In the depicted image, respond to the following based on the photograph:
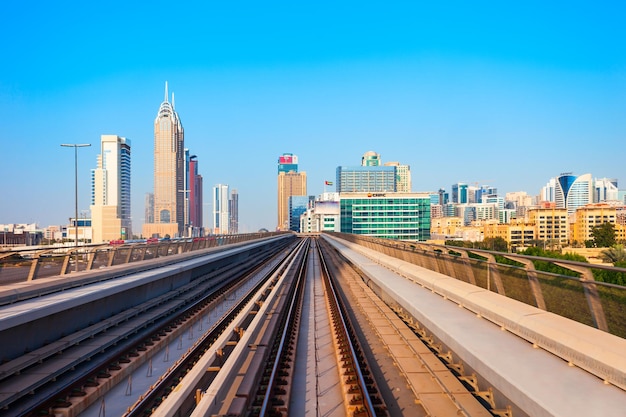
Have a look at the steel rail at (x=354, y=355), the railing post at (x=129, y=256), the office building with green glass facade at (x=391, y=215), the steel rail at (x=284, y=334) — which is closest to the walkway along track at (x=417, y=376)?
the steel rail at (x=354, y=355)

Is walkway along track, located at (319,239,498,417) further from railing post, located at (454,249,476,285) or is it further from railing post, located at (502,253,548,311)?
railing post, located at (454,249,476,285)

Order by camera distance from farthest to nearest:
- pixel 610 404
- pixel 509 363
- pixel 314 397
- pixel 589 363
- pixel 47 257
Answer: pixel 47 257, pixel 314 397, pixel 509 363, pixel 589 363, pixel 610 404

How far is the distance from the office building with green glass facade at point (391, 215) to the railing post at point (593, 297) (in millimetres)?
119185

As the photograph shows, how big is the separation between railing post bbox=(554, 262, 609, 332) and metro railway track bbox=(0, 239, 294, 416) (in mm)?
8274

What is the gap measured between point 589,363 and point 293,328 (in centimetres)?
1026

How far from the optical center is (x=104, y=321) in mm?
14055

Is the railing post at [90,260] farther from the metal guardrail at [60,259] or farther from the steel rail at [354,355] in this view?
the steel rail at [354,355]

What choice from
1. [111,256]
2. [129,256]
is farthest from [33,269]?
[129,256]

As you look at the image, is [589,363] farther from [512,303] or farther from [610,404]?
[512,303]

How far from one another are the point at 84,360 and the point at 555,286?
393 inches

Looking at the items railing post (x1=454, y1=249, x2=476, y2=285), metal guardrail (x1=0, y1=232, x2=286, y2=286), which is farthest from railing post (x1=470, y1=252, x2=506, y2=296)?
metal guardrail (x1=0, y1=232, x2=286, y2=286)

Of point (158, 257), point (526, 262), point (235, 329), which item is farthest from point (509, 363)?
point (158, 257)

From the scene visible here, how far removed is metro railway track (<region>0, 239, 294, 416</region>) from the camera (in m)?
8.17

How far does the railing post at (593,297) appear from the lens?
566 centimetres
